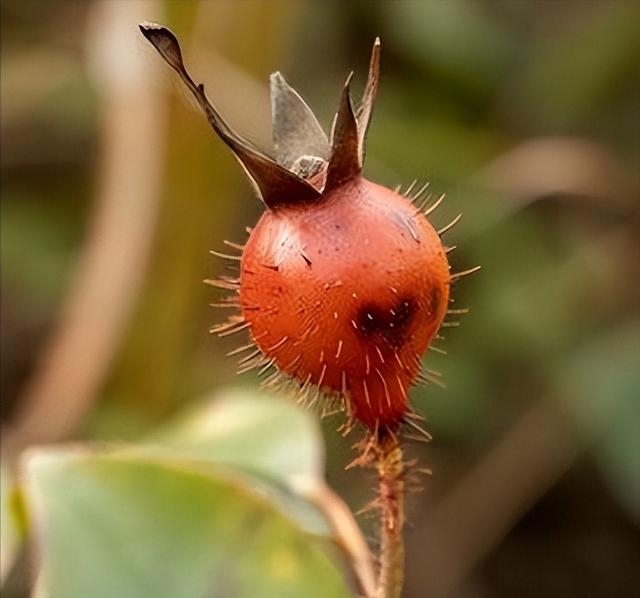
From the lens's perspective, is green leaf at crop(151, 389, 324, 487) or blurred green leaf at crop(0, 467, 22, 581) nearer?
blurred green leaf at crop(0, 467, 22, 581)

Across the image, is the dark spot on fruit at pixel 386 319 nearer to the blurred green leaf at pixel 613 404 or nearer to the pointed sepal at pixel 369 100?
the pointed sepal at pixel 369 100

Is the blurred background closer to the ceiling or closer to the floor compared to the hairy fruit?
A: closer to the floor

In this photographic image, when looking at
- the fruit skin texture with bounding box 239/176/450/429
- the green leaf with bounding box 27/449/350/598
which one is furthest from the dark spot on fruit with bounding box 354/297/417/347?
the green leaf with bounding box 27/449/350/598

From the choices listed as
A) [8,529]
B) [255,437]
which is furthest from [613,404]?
[8,529]

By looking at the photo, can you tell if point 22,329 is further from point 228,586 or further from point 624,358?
point 228,586

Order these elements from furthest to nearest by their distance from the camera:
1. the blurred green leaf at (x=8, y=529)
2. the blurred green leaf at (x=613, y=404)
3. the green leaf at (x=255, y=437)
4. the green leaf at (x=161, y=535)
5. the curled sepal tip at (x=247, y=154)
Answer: the blurred green leaf at (x=613, y=404) → the green leaf at (x=255, y=437) → the blurred green leaf at (x=8, y=529) → the green leaf at (x=161, y=535) → the curled sepal tip at (x=247, y=154)

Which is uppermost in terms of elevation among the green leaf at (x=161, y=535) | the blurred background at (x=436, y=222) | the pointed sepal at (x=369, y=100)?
the pointed sepal at (x=369, y=100)

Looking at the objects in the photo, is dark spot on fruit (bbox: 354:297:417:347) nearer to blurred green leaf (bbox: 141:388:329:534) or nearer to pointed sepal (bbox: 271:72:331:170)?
pointed sepal (bbox: 271:72:331:170)

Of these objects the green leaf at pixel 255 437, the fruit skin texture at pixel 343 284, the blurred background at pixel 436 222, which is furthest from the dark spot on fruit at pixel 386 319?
the blurred background at pixel 436 222
